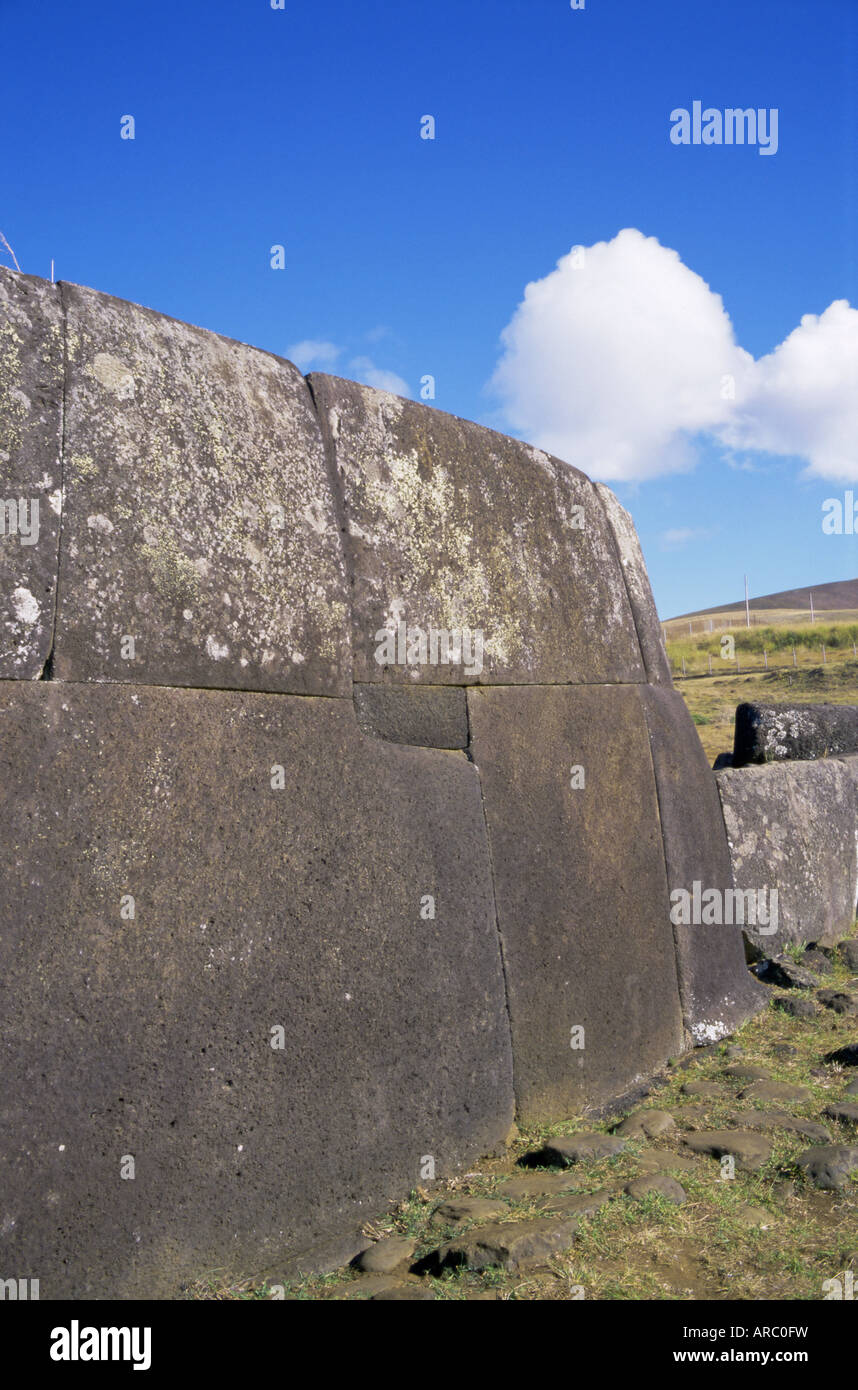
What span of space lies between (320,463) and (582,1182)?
235 centimetres

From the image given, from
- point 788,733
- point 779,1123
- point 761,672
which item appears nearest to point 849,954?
point 788,733

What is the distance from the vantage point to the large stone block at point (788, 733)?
20.5 feet

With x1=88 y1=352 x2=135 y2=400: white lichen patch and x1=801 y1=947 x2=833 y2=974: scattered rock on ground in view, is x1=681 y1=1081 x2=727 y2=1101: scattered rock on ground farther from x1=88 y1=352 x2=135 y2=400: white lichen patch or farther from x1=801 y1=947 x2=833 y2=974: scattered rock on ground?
x1=88 y1=352 x2=135 y2=400: white lichen patch

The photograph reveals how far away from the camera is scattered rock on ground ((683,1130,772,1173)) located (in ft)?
11.1

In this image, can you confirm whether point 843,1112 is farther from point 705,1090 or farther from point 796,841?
point 796,841

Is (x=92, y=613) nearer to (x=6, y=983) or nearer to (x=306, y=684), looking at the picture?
(x=306, y=684)

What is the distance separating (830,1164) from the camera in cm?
324

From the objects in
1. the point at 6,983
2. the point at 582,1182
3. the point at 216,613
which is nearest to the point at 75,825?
the point at 6,983

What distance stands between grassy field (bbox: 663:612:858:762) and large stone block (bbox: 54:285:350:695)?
449 cm

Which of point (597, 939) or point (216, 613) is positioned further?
point (597, 939)

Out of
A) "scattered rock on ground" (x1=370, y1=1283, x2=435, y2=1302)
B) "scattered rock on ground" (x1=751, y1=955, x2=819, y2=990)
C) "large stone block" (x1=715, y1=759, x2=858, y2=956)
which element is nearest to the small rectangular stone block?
"scattered rock on ground" (x1=370, y1=1283, x2=435, y2=1302)

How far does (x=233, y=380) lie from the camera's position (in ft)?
10.5

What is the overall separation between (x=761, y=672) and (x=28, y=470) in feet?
139

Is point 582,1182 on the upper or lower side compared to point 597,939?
lower
